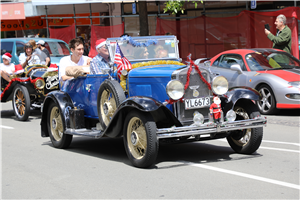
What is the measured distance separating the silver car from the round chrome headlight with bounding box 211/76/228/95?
156 inches

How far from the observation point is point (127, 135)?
19.0ft

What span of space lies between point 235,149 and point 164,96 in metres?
1.48

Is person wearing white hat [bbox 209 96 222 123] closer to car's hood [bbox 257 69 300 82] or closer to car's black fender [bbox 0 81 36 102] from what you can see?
car's hood [bbox 257 69 300 82]

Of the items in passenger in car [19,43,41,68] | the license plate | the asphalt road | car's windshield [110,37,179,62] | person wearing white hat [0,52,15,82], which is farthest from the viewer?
passenger in car [19,43,41,68]

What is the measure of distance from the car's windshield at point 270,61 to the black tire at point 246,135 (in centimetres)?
461

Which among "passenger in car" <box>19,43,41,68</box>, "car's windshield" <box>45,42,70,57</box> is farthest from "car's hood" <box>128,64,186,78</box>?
"car's windshield" <box>45,42,70,57</box>

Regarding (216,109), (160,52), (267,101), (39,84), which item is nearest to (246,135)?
(216,109)

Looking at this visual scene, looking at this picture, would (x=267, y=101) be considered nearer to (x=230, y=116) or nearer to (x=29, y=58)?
(x=230, y=116)

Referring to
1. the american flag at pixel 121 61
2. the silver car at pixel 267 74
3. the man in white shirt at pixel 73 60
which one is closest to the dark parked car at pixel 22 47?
the silver car at pixel 267 74

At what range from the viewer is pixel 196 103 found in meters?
5.74

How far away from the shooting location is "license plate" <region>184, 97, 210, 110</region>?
568cm

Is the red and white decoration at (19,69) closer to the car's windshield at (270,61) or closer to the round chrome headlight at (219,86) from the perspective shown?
the car's windshield at (270,61)

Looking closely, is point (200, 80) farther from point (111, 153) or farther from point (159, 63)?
point (111, 153)

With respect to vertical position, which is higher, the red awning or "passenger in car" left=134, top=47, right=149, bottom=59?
the red awning
